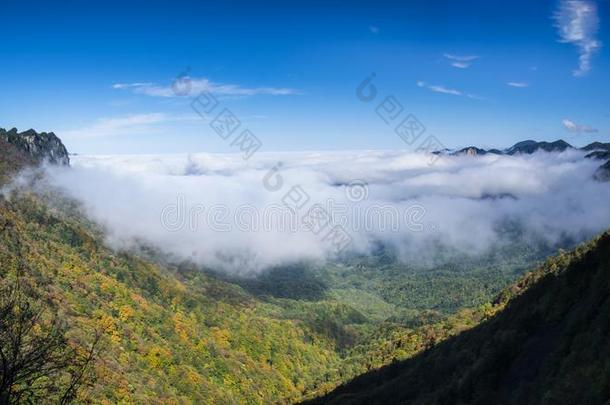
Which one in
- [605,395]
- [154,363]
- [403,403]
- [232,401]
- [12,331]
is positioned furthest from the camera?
[232,401]

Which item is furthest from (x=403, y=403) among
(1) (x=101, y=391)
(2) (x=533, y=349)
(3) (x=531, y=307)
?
(1) (x=101, y=391)

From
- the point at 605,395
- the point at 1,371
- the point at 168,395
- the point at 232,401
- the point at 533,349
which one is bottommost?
the point at 232,401

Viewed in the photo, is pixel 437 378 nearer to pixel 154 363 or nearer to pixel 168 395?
pixel 168 395

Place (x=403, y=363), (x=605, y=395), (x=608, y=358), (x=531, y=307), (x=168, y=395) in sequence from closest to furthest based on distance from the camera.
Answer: (x=605, y=395) < (x=608, y=358) < (x=531, y=307) < (x=403, y=363) < (x=168, y=395)

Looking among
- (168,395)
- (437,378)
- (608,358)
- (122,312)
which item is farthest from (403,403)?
(122,312)

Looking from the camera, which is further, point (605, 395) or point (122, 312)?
point (122, 312)

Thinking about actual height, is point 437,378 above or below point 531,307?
below

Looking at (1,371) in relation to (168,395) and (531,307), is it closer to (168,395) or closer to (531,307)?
(531,307)
